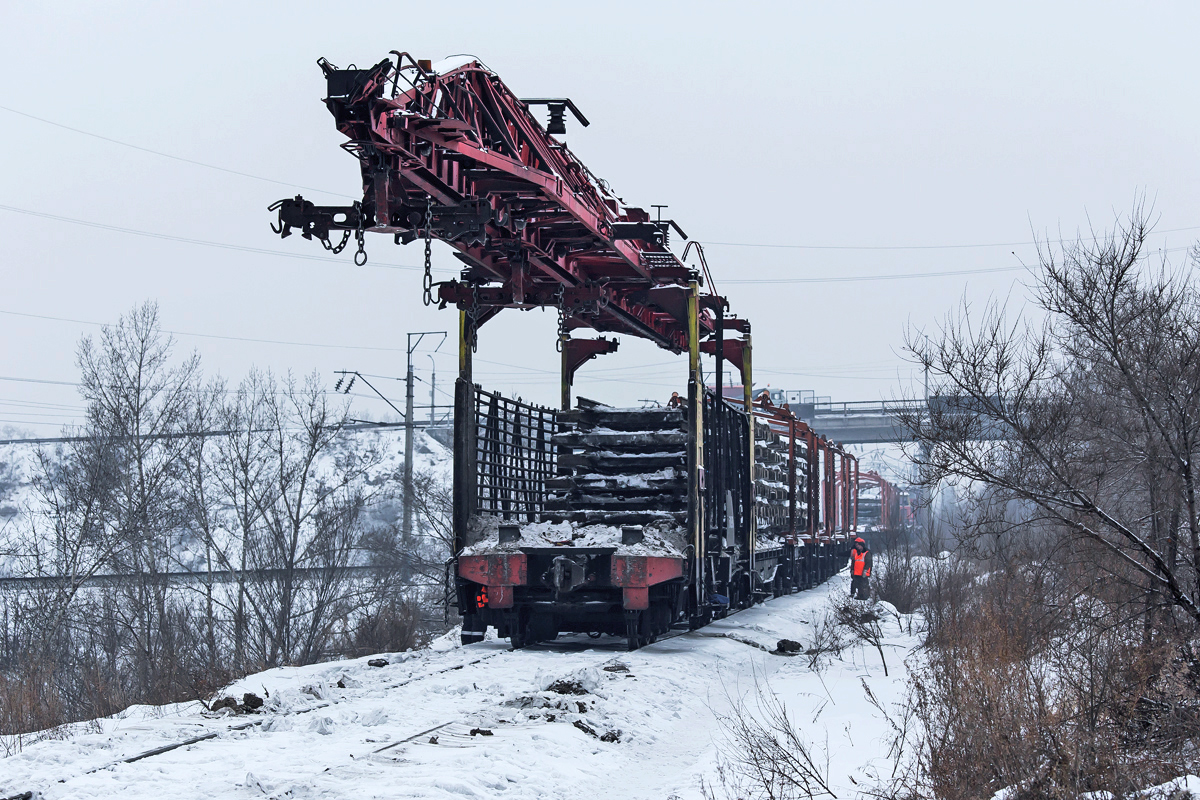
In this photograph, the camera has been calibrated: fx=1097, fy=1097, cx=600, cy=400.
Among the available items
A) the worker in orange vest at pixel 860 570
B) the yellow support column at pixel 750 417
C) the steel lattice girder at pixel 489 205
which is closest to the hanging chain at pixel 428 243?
the steel lattice girder at pixel 489 205

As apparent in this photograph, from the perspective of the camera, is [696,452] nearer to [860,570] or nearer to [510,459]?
[510,459]

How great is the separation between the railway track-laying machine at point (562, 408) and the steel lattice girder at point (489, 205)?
0.9 inches

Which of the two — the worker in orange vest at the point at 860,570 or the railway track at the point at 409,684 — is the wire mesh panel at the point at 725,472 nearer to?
the railway track at the point at 409,684

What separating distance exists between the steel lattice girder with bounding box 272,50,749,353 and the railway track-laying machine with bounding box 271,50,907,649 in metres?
0.02

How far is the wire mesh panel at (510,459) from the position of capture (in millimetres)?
13742

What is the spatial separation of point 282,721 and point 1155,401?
8.65 meters

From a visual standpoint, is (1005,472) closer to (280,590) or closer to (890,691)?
(890,691)

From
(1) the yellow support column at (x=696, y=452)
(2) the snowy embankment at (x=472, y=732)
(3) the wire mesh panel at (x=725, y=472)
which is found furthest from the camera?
(3) the wire mesh panel at (x=725, y=472)

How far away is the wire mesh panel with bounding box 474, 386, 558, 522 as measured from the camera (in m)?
13.7

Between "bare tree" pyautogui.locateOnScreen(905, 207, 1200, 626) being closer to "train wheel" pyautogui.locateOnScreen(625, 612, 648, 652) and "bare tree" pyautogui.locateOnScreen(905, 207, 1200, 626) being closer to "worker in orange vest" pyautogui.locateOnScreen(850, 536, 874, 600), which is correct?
"train wheel" pyautogui.locateOnScreen(625, 612, 648, 652)

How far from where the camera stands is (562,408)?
17.0 meters

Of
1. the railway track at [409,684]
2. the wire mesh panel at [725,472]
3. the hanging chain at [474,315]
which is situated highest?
the hanging chain at [474,315]

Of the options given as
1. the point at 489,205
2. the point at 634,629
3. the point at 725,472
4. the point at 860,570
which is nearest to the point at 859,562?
the point at 860,570

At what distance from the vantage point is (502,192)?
1103cm
